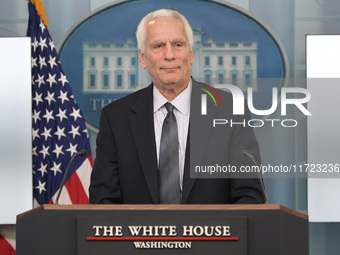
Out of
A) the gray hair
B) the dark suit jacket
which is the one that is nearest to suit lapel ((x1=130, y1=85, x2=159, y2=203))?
the dark suit jacket

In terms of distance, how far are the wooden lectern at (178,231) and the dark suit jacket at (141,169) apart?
46 centimetres

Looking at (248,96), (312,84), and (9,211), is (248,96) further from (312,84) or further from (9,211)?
(9,211)

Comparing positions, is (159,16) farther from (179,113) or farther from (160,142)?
(160,142)

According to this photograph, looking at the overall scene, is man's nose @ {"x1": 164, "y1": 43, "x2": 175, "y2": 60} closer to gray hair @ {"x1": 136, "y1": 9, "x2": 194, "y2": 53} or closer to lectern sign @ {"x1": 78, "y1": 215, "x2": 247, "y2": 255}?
gray hair @ {"x1": 136, "y1": 9, "x2": 194, "y2": 53}

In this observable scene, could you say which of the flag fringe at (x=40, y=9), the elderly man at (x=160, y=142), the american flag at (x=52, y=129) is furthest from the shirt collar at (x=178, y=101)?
the flag fringe at (x=40, y=9)

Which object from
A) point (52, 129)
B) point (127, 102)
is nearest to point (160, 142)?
point (127, 102)

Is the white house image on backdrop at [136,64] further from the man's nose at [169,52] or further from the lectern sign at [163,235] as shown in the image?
the lectern sign at [163,235]

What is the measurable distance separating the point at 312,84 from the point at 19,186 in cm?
239

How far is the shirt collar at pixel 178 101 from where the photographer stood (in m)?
2.63

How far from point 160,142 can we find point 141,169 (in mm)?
149

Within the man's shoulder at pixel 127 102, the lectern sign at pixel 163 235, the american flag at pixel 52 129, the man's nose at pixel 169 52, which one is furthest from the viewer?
the american flag at pixel 52 129

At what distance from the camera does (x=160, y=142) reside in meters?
2.50

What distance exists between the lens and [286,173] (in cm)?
458

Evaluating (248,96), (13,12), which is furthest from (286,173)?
(13,12)
